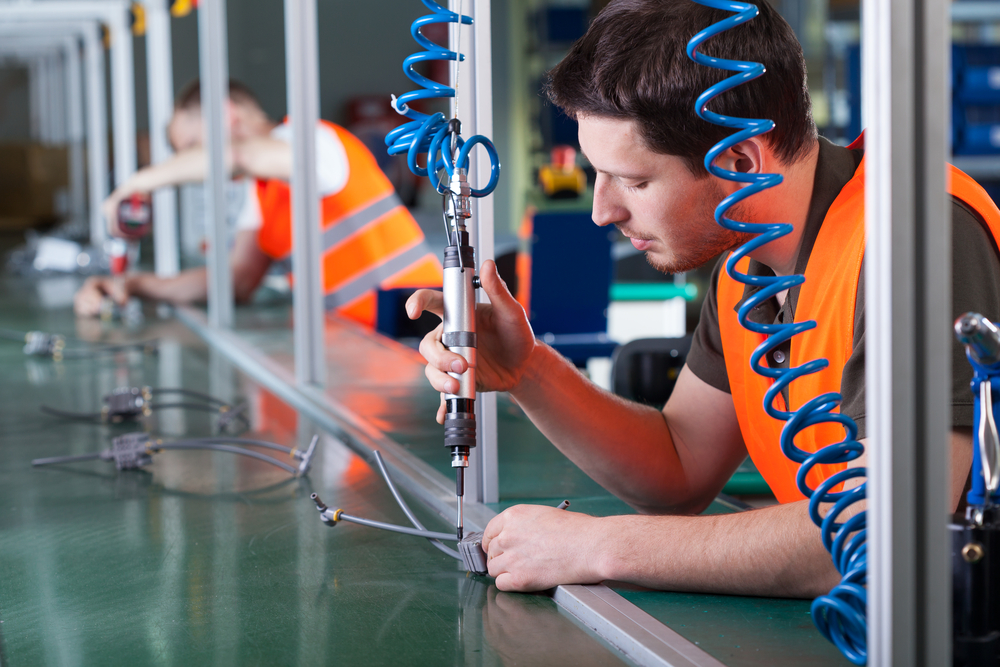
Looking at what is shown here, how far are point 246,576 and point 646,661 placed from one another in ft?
1.48

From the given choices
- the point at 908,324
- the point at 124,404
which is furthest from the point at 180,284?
the point at 908,324

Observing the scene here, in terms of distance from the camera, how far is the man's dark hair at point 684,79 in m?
0.89

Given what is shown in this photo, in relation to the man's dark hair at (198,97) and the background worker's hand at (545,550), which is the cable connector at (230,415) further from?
the man's dark hair at (198,97)

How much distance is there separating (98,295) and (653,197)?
268 centimetres

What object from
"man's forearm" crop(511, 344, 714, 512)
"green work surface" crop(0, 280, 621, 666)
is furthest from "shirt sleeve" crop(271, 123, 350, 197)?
"man's forearm" crop(511, 344, 714, 512)

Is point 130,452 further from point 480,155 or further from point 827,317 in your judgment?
point 827,317

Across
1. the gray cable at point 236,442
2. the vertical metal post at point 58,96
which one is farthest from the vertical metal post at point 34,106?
the gray cable at point 236,442

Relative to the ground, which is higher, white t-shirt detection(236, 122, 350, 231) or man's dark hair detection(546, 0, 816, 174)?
white t-shirt detection(236, 122, 350, 231)

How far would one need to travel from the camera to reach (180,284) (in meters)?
3.37

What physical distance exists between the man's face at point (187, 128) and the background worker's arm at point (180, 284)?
0.36 m

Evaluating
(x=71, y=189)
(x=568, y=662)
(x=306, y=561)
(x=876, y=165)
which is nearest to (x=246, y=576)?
(x=306, y=561)

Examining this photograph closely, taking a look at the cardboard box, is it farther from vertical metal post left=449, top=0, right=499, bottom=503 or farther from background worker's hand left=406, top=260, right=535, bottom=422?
background worker's hand left=406, top=260, right=535, bottom=422

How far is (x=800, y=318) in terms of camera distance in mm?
932

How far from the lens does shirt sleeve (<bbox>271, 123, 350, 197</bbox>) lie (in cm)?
302
